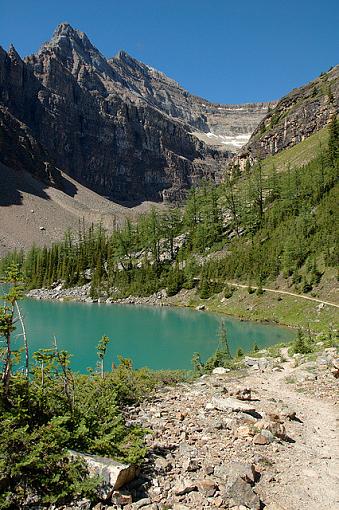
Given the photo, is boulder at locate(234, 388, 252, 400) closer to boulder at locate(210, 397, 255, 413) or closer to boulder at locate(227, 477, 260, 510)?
boulder at locate(210, 397, 255, 413)

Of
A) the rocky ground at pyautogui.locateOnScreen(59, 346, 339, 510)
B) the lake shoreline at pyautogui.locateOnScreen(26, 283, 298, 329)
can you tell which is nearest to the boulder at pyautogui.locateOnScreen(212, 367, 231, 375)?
the rocky ground at pyautogui.locateOnScreen(59, 346, 339, 510)

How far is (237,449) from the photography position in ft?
28.9

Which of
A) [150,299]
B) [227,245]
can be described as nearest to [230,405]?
[150,299]

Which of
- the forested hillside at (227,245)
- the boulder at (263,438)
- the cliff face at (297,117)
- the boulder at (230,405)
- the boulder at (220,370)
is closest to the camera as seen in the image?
the boulder at (263,438)

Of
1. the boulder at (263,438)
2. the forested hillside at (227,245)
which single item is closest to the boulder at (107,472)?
the boulder at (263,438)

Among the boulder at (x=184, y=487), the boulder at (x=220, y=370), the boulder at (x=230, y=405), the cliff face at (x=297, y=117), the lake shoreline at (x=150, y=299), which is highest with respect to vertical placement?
the cliff face at (x=297, y=117)

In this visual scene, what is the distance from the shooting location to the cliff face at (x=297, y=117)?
4797 inches

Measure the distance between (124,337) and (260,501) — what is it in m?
30.5

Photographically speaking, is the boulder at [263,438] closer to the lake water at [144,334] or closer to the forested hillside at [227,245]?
the lake water at [144,334]

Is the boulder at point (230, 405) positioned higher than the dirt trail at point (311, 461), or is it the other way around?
the boulder at point (230, 405)

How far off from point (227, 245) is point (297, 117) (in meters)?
75.5

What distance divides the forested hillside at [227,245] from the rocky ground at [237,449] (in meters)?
35.7

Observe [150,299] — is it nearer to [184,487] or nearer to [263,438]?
[263,438]

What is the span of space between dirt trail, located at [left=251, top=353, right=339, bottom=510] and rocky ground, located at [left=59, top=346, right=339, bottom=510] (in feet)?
0.06
